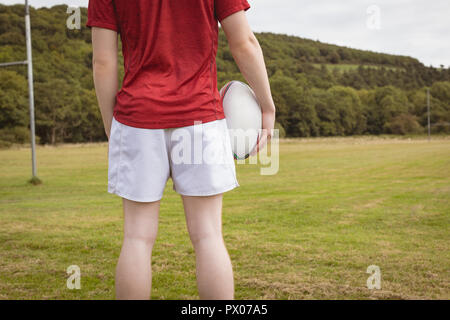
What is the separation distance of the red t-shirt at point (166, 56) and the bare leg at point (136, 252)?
33 cm

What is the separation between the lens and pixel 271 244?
440 cm

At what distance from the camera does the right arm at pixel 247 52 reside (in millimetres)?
1683

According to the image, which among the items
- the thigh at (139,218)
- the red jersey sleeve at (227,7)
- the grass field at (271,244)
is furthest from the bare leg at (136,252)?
the grass field at (271,244)

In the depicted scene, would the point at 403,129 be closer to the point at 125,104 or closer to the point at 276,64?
the point at 276,64

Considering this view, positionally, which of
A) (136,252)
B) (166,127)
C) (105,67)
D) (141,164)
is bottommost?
(136,252)

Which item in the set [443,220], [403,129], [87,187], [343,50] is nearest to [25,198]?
[87,187]

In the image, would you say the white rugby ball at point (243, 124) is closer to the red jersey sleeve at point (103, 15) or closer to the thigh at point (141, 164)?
the thigh at point (141, 164)

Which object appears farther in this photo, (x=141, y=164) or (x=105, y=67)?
(x=105, y=67)

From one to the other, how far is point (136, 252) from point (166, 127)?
1.60 ft

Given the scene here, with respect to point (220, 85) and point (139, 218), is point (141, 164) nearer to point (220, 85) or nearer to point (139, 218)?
point (139, 218)

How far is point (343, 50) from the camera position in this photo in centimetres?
8200

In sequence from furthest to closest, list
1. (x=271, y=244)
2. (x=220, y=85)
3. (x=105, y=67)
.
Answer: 1. (x=220, y=85)
2. (x=271, y=244)
3. (x=105, y=67)

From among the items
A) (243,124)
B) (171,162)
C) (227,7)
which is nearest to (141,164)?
(171,162)
